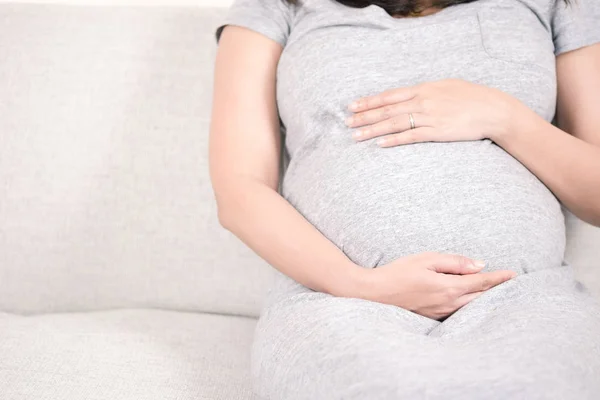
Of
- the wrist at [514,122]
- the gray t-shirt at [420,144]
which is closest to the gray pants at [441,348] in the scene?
the gray t-shirt at [420,144]

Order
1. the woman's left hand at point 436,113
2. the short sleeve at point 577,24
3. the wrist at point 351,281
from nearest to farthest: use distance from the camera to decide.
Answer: the wrist at point 351,281 → the woman's left hand at point 436,113 → the short sleeve at point 577,24

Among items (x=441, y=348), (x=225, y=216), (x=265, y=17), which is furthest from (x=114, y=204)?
(x=441, y=348)

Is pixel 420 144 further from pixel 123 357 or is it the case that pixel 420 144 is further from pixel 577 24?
pixel 123 357

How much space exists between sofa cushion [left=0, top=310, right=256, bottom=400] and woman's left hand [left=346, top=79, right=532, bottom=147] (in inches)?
18.9

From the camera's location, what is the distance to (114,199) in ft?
4.65

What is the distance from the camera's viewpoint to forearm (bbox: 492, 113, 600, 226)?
1.11 m

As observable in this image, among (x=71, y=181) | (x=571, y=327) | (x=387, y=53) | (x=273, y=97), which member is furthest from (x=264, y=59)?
(x=571, y=327)

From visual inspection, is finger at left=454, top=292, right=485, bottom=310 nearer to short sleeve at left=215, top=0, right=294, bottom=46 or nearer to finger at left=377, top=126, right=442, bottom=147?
finger at left=377, top=126, right=442, bottom=147

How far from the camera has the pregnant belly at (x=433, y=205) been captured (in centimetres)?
101

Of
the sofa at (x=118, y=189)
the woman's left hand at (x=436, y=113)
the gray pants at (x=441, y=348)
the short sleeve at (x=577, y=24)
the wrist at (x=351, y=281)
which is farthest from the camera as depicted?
the sofa at (x=118, y=189)

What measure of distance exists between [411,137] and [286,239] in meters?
0.26

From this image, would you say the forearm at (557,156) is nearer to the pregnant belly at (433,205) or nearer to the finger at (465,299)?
the pregnant belly at (433,205)

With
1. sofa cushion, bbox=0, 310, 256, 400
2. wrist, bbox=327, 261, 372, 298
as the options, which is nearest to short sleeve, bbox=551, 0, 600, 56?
wrist, bbox=327, 261, 372, 298

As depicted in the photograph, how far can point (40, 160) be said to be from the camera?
1418 mm
